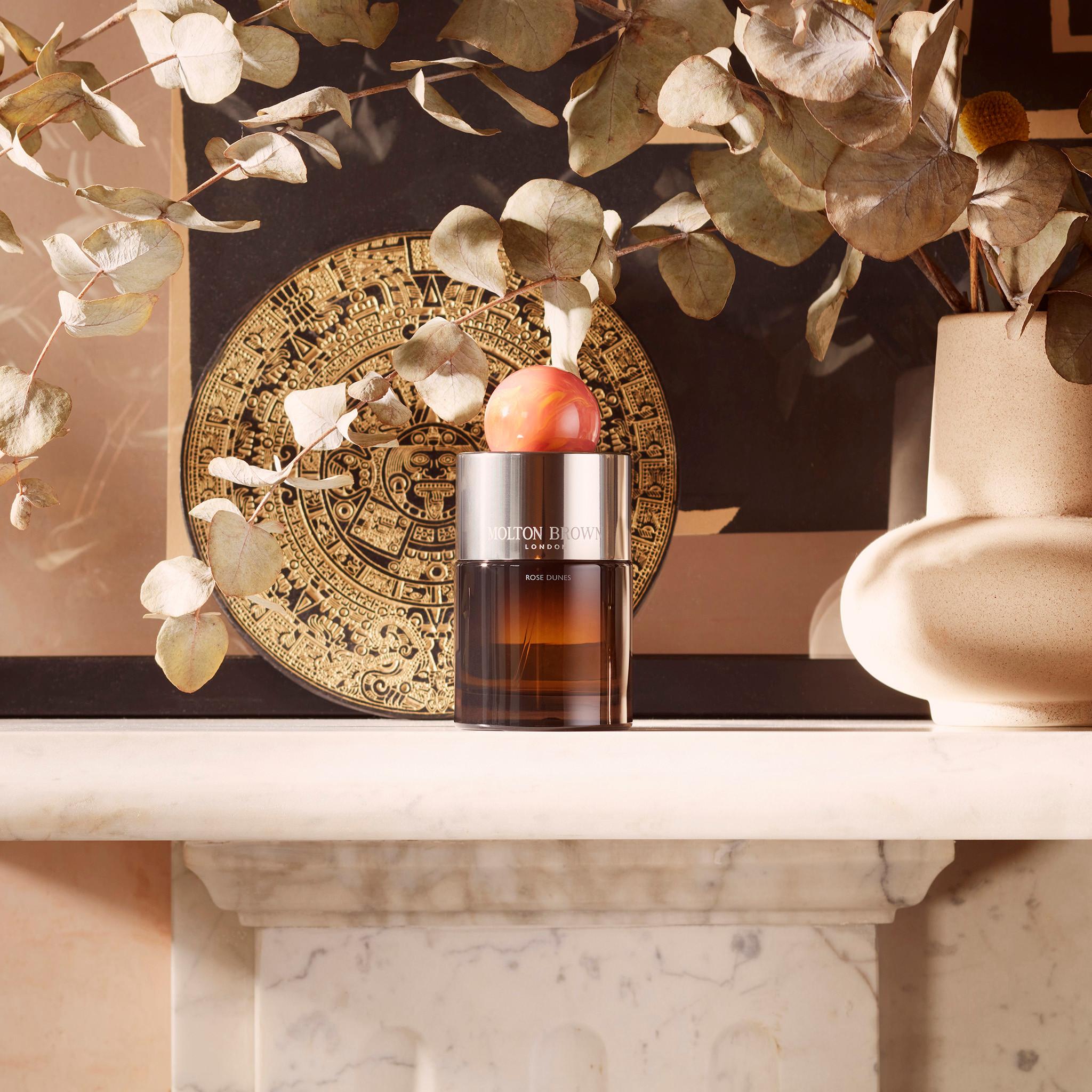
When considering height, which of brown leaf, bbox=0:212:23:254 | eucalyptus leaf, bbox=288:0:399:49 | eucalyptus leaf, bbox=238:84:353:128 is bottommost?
brown leaf, bbox=0:212:23:254

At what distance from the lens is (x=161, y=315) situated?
53cm

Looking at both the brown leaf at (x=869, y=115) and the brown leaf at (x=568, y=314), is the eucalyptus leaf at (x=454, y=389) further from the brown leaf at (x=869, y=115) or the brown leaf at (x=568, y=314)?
the brown leaf at (x=869, y=115)

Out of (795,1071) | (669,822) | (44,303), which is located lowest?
(795,1071)

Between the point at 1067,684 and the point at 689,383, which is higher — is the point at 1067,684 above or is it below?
below

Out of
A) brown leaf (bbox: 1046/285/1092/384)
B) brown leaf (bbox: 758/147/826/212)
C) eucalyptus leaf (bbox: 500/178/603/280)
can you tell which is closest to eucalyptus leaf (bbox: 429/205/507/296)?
eucalyptus leaf (bbox: 500/178/603/280)

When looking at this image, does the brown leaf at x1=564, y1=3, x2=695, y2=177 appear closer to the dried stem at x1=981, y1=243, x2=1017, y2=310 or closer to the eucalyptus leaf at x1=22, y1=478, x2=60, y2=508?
the dried stem at x1=981, y1=243, x2=1017, y2=310

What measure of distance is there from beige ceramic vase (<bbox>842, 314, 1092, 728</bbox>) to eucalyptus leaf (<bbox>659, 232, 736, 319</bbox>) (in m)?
0.10

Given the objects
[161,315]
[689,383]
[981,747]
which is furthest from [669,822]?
Answer: [161,315]

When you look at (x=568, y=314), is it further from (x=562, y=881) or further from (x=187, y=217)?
(x=562, y=881)

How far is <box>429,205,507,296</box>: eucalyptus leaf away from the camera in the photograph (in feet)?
1.32

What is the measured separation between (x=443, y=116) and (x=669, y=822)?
27 cm

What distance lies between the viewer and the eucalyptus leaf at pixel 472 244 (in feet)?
1.32

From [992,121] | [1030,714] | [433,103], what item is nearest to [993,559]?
[1030,714]

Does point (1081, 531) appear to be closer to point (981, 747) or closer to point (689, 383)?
point (981, 747)
